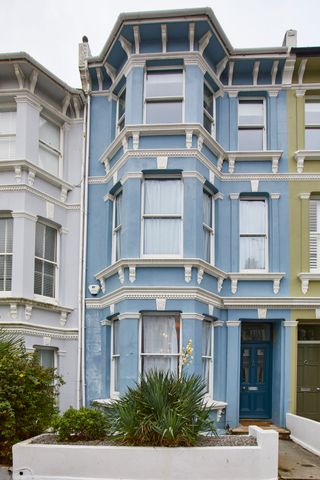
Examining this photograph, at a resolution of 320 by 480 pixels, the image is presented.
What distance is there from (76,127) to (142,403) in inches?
343

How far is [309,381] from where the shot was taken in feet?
44.5

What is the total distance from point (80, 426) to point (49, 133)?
824 centimetres

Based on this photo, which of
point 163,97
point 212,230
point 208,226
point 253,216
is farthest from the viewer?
point 253,216

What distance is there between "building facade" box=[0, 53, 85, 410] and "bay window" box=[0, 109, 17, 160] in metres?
0.03

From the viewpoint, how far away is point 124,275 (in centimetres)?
1209

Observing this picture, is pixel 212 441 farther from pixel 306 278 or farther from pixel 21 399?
pixel 306 278

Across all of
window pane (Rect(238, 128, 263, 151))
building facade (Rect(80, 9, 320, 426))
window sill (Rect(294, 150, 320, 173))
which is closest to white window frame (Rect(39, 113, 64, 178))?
building facade (Rect(80, 9, 320, 426))

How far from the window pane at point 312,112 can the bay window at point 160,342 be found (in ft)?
21.3

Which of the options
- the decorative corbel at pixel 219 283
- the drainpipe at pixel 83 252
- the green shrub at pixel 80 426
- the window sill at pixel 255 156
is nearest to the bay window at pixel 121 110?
the drainpipe at pixel 83 252

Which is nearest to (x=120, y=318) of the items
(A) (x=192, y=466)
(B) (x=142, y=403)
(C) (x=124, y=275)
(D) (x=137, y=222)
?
(C) (x=124, y=275)

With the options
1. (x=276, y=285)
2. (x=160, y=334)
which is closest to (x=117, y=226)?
(x=160, y=334)

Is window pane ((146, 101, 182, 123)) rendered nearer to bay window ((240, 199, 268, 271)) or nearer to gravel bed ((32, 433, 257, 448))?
Answer: bay window ((240, 199, 268, 271))

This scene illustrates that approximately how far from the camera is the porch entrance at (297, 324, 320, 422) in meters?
13.5

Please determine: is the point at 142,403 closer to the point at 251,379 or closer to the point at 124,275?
the point at 124,275
